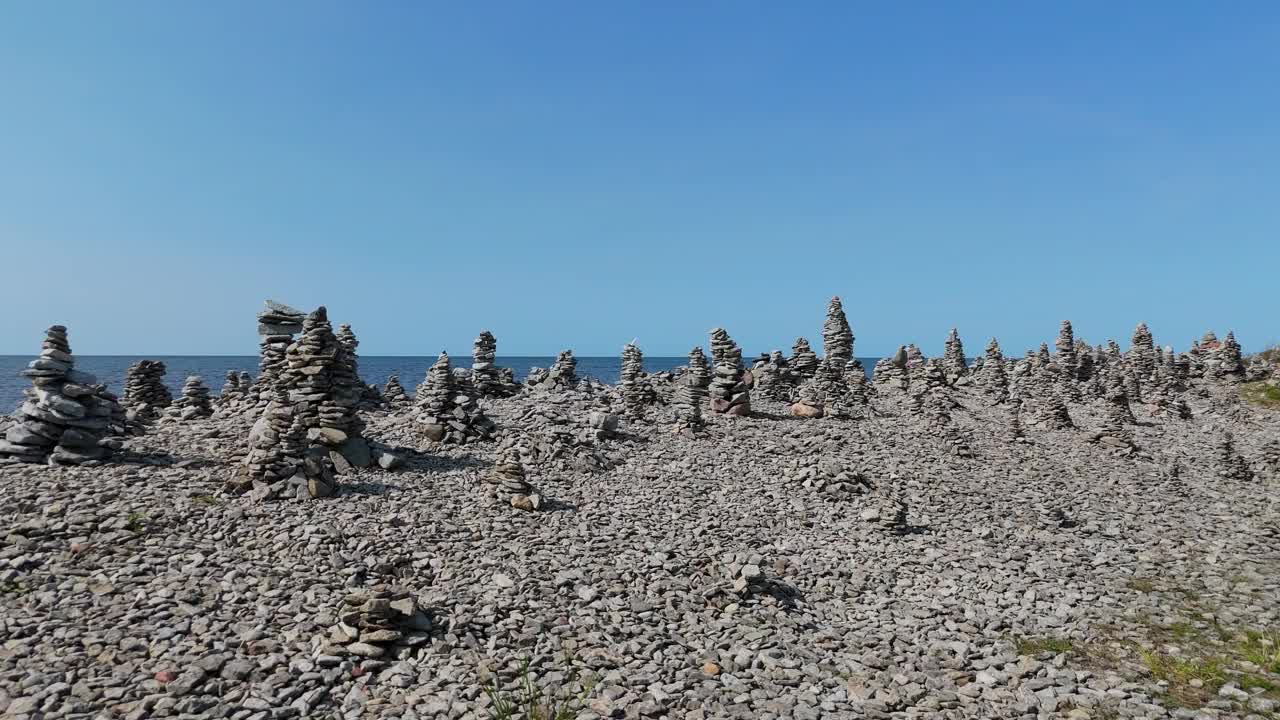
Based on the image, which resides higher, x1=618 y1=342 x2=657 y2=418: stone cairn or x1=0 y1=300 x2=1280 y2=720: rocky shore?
x1=618 y1=342 x2=657 y2=418: stone cairn

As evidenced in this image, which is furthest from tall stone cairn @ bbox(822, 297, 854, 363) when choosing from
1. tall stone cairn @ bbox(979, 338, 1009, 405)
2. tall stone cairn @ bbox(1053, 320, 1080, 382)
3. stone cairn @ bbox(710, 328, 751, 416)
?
tall stone cairn @ bbox(1053, 320, 1080, 382)

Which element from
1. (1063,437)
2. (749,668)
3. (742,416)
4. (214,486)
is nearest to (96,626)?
(214,486)

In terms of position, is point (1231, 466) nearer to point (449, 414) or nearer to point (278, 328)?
point (449, 414)

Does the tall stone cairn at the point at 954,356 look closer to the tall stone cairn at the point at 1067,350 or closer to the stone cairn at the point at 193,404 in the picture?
the tall stone cairn at the point at 1067,350

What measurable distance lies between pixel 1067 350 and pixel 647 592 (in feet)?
191

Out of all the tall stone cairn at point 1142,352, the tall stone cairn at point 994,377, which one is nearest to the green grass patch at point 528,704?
the tall stone cairn at point 994,377

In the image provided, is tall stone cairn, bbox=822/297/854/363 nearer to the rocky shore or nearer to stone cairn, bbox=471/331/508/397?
the rocky shore

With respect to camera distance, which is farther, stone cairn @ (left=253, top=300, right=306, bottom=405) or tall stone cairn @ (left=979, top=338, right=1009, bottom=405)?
tall stone cairn @ (left=979, top=338, right=1009, bottom=405)

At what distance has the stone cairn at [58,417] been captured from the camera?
22094 mm

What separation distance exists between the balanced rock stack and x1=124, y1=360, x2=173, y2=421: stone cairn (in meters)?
33.7

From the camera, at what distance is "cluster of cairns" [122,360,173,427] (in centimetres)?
3976

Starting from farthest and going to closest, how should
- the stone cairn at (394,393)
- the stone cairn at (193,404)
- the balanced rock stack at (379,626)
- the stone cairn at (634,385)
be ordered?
the stone cairn at (394,393)
the stone cairn at (634,385)
the stone cairn at (193,404)
the balanced rock stack at (379,626)

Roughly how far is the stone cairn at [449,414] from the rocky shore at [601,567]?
0.47 ft

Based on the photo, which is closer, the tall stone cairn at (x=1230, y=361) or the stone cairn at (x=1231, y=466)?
the stone cairn at (x=1231, y=466)
